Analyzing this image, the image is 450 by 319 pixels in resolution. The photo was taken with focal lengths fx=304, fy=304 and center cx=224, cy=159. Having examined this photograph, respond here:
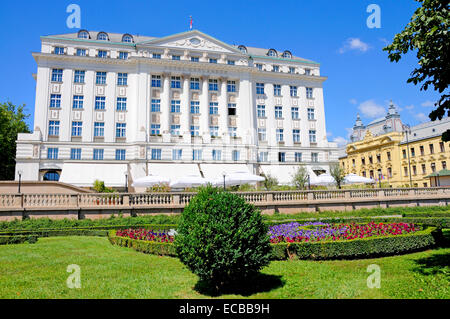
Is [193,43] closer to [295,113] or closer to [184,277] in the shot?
[295,113]

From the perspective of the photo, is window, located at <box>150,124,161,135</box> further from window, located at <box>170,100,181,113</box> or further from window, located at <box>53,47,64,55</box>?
window, located at <box>53,47,64,55</box>

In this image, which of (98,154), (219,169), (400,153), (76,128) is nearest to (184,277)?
(219,169)

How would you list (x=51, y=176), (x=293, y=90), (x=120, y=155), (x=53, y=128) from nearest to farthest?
(x=51, y=176) < (x=53, y=128) < (x=120, y=155) < (x=293, y=90)

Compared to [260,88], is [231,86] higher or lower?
lower

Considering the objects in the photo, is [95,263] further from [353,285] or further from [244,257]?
[353,285]

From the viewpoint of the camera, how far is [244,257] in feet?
22.3

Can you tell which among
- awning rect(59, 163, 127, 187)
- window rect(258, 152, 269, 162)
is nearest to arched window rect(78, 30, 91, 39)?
awning rect(59, 163, 127, 187)

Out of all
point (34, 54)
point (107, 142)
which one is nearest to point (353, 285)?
point (107, 142)

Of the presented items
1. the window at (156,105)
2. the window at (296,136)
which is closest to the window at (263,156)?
the window at (296,136)

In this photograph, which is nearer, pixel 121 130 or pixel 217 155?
pixel 121 130

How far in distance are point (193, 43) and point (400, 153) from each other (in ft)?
169

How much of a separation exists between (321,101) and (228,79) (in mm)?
17265

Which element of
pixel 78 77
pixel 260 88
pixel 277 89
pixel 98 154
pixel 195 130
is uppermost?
pixel 277 89

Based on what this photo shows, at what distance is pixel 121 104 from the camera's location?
1773 inches
